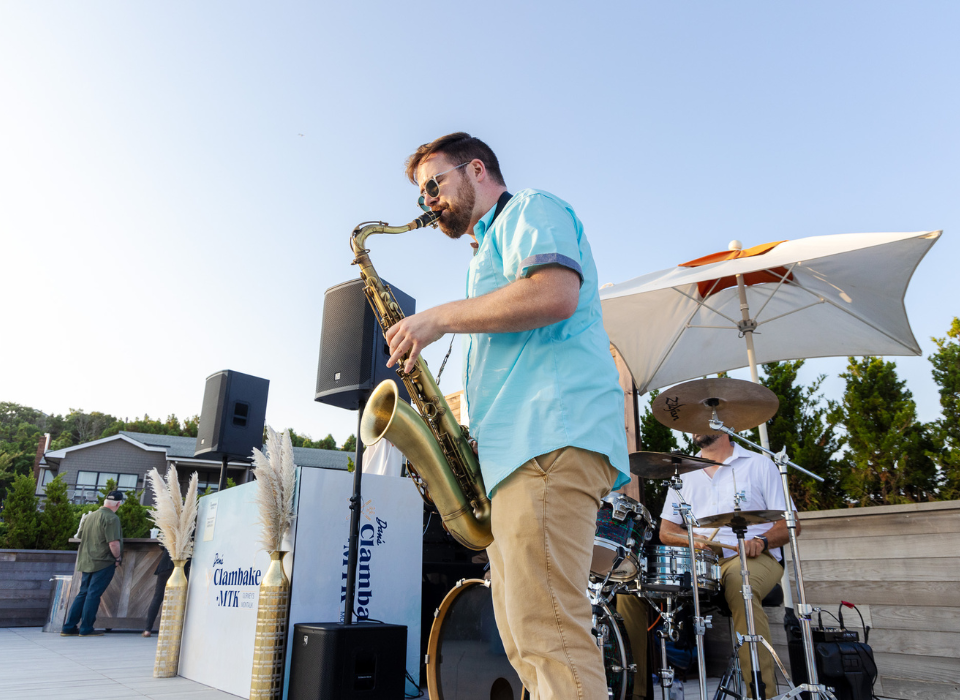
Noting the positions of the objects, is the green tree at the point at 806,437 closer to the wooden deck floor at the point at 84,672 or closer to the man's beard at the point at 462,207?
the man's beard at the point at 462,207

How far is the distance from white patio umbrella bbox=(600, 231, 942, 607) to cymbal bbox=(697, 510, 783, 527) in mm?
1307

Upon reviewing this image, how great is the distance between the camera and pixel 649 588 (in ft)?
9.39

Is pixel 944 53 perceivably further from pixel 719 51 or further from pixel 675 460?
pixel 675 460

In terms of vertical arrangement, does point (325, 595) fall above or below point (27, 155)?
below

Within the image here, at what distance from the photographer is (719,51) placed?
5.73 m

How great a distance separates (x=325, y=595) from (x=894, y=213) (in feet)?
22.7

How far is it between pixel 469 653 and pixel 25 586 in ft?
29.2

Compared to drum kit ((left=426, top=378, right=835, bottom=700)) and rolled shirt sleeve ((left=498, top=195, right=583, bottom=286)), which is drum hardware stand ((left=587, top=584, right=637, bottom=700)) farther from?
rolled shirt sleeve ((left=498, top=195, right=583, bottom=286))

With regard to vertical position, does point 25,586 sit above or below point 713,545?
below

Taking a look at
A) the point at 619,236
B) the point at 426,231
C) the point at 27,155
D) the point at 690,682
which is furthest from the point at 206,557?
the point at 27,155

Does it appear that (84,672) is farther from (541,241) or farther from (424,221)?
(541,241)

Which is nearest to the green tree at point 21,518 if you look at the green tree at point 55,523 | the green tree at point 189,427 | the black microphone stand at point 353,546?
the green tree at point 55,523

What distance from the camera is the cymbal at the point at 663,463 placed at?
9.70 feet

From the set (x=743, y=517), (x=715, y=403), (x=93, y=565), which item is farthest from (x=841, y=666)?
(x=93, y=565)
